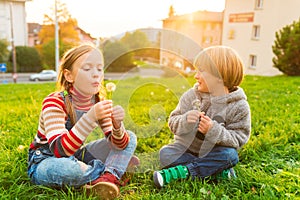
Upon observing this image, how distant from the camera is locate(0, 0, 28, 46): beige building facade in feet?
74.9

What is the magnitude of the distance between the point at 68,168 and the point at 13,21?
26489 mm

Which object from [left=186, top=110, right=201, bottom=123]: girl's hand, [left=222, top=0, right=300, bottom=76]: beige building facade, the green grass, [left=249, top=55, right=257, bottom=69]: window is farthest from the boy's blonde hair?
[left=249, top=55, right=257, bottom=69]: window

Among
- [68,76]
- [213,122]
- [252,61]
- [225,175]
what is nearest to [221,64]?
[213,122]

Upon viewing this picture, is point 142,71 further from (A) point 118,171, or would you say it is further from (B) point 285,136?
(B) point 285,136

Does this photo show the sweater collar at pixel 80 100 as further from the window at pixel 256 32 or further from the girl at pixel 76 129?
the window at pixel 256 32

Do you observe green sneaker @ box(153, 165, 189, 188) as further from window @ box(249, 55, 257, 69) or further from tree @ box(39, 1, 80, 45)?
tree @ box(39, 1, 80, 45)

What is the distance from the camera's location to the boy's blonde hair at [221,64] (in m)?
1.81

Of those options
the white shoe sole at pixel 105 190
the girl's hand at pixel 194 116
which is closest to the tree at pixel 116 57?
the girl's hand at pixel 194 116

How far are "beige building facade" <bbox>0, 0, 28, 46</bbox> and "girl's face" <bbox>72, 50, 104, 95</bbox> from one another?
21.7 meters

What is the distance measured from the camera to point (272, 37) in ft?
54.1

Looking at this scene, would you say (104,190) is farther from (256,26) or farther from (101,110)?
(256,26)

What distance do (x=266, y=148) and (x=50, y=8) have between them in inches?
980

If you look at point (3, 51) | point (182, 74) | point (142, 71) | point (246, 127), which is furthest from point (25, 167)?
point (3, 51)

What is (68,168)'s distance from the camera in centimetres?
160
